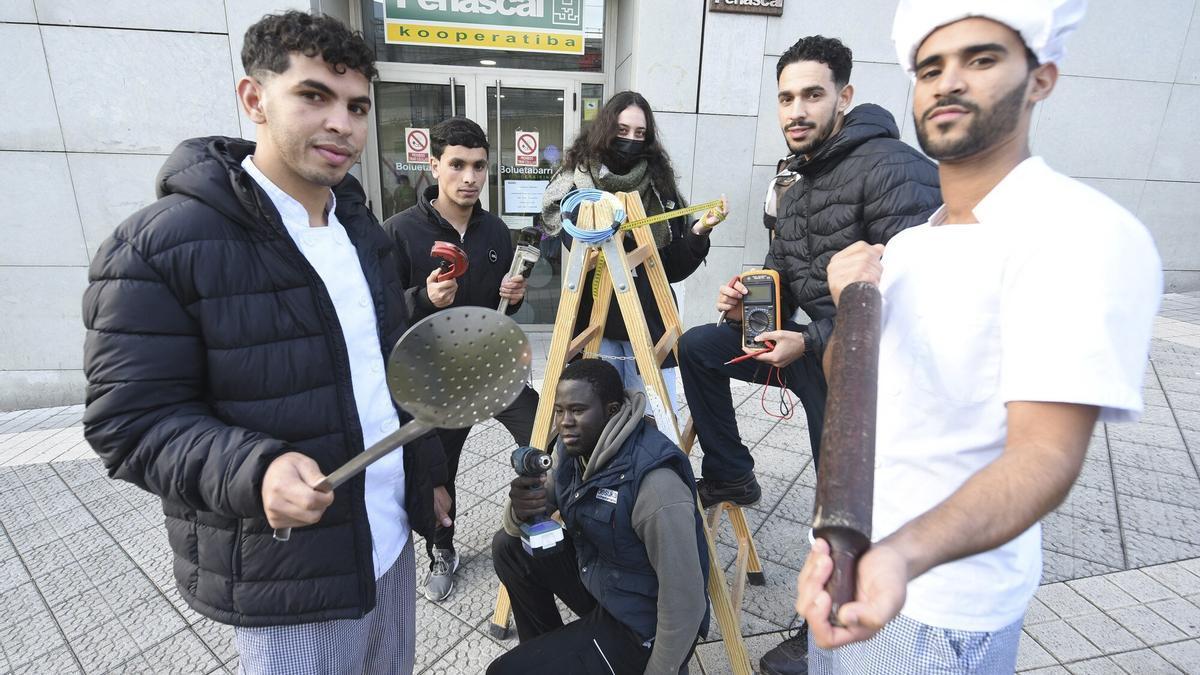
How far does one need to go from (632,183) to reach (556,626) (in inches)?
80.3

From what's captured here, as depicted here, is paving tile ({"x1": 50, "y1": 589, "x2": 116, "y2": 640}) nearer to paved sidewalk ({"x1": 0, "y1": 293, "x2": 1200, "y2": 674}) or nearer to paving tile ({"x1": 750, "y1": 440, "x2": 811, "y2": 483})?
paved sidewalk ({"x1": 0, "y1": 293, "x2": 1200, "y2": 674})

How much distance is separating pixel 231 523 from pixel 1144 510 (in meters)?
4.71

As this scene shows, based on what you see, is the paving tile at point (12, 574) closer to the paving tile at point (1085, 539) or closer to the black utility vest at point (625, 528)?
the black utility vest at point (625, 528)

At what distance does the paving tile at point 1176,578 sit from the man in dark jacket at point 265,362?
3.70m

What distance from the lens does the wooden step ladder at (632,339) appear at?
2.12 meters

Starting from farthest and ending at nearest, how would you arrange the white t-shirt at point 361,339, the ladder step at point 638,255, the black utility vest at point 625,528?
1. the ladder step at point 638,255
2. the black utility vest at point 625,528
3. the white t-shirt at point 361,339

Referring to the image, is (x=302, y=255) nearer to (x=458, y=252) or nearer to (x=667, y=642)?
(x=458, y=252)

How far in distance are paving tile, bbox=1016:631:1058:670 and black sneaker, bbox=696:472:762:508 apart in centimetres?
123

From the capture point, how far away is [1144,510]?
11.2ft

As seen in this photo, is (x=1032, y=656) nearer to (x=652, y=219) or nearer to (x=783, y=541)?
(x=783, y=541)

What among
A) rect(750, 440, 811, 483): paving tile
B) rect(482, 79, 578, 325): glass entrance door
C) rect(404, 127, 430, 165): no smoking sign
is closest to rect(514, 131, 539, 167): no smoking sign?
rect(482, 79, 578, 325): glass entrance door

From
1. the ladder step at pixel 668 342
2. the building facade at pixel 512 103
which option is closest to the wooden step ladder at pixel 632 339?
the ladder step at pixel 668 342

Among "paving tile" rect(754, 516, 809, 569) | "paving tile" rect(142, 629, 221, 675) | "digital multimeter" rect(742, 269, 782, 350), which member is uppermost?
"digital multimeter" rect(742, 269, 782, 350)

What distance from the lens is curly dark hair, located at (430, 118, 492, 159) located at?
2.67 m
